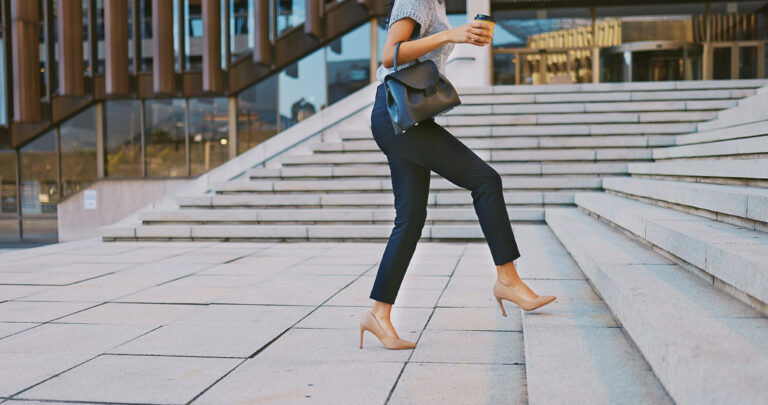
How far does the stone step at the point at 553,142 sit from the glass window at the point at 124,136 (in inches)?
431

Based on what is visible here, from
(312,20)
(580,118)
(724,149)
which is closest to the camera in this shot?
(724,149)

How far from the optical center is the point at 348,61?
19.0 metres

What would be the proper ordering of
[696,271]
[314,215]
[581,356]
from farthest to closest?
[314,215] → [696,271] → [581,356]

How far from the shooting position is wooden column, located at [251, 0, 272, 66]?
17.2m

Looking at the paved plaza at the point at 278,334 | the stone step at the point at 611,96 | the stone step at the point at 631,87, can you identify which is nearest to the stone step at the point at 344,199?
the paved plaza at the point at 278,334

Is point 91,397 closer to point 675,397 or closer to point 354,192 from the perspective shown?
point 675,397

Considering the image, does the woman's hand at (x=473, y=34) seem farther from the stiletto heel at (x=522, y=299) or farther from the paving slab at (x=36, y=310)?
the paving slab at (x=36, y=310)

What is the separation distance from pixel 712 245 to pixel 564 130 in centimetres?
782

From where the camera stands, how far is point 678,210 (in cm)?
488

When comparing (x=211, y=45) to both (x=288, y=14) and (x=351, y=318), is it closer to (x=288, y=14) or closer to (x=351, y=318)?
(x=288, y=14)

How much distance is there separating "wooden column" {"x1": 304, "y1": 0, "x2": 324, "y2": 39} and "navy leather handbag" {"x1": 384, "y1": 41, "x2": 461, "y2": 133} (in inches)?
612

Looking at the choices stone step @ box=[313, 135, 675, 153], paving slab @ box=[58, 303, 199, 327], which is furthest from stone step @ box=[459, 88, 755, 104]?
paving slab @ box=[58, 303, 199, 327]

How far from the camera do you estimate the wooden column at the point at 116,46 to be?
16.9 m

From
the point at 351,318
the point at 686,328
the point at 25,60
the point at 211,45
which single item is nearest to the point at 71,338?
the point at 351,318
